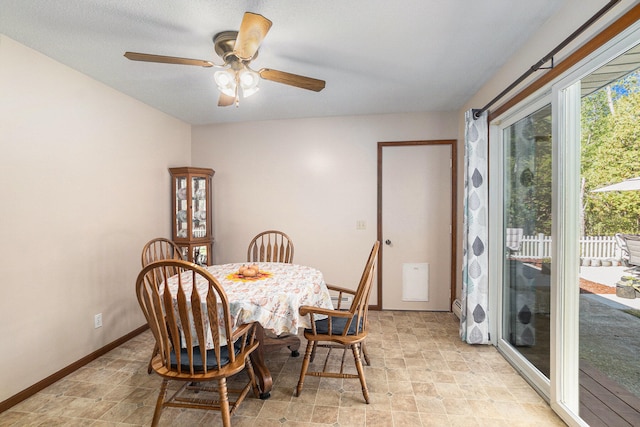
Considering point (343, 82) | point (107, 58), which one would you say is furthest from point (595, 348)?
point (107, 58)

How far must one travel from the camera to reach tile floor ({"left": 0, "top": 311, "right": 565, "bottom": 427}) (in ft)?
5.78

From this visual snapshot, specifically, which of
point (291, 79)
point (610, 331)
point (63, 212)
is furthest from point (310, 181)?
point (610, 331)

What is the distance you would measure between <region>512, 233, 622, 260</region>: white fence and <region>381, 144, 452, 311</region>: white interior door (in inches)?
53.6

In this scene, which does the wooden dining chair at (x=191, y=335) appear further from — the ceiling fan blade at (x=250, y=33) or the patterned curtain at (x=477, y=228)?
the patterned curtain at (x=477, y=228)

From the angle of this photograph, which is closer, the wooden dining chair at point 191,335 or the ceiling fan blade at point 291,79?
the wooden dining chair at point 191,335

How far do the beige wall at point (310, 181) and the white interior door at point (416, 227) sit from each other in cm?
18

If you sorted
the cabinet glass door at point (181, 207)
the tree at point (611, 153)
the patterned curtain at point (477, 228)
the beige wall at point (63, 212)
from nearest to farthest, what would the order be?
the tree at point (611, 153), the beige wall at point (63, 212), the patterned curtain at point (477, 228), the cabinet glass door at point (181, 207)

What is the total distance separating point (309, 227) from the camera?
12.1 feet

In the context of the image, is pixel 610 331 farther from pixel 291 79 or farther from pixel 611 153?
pixel 291 79

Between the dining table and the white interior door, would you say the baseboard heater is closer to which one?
the white interior door

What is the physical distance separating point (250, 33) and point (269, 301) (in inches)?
57.9

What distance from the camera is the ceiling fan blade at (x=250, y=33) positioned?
1362 mm

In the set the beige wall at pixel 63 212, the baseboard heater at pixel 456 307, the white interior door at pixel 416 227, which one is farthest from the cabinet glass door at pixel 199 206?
the baseboard heater at pixel 456 307

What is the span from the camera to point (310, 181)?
368cm
